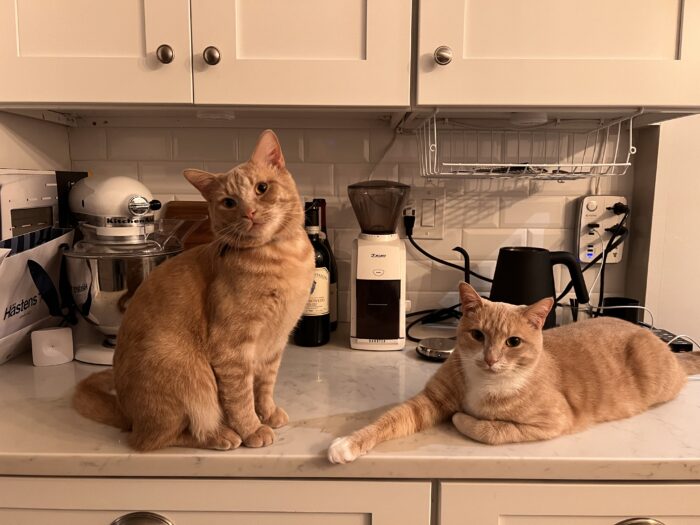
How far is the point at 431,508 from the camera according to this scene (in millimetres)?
893

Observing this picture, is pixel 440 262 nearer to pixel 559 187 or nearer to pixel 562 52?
pixel 559 187

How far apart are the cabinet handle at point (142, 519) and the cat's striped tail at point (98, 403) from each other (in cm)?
14

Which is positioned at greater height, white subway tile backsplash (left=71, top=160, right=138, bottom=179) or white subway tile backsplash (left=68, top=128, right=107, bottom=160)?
white subway tile backsplash (left=68, top=128, right=107, bottom=160)

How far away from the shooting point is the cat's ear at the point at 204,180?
907mm

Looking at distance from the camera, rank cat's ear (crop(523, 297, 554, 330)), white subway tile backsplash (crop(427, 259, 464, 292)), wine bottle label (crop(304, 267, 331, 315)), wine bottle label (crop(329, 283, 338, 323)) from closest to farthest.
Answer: cat's ear (crop(523, 297, 554, 330))
wine bottle label (crop(304, 267, 331, 315))
wine bottle label (crop(329, 283, 338, 323))
white subway tile backsplash (crop(427, 259, 464, 292))

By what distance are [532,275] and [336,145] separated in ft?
2.16

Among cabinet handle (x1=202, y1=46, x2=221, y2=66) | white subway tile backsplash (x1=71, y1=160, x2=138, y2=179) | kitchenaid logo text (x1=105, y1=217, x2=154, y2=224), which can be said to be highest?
cabinet handle (x1=202, y1=46, x2=221, y2=66)

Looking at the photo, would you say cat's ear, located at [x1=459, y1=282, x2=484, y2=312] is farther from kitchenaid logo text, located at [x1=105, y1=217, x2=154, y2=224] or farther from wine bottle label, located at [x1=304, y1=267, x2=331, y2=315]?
kitchenaid logo text, located at [x1=105, y1=217, x2=154, y2=224]

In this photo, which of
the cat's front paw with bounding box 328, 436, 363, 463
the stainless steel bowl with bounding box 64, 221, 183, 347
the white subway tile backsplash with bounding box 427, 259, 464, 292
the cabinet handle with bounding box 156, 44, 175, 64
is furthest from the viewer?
the white subway tile backsplash with bounding box 427, 259, 464, 292

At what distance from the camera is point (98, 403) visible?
3.24 ft

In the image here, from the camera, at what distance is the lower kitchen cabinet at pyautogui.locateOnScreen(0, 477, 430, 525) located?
0.88 metres

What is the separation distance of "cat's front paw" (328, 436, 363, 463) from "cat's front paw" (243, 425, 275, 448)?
0.11 meters

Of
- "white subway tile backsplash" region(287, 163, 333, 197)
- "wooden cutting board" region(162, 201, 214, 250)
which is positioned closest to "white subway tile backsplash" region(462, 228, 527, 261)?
"white subway tile backsplash" region(287, 163, 333, 197)

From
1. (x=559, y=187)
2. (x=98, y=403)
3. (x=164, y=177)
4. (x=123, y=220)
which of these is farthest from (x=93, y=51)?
(x=559, y=187)
